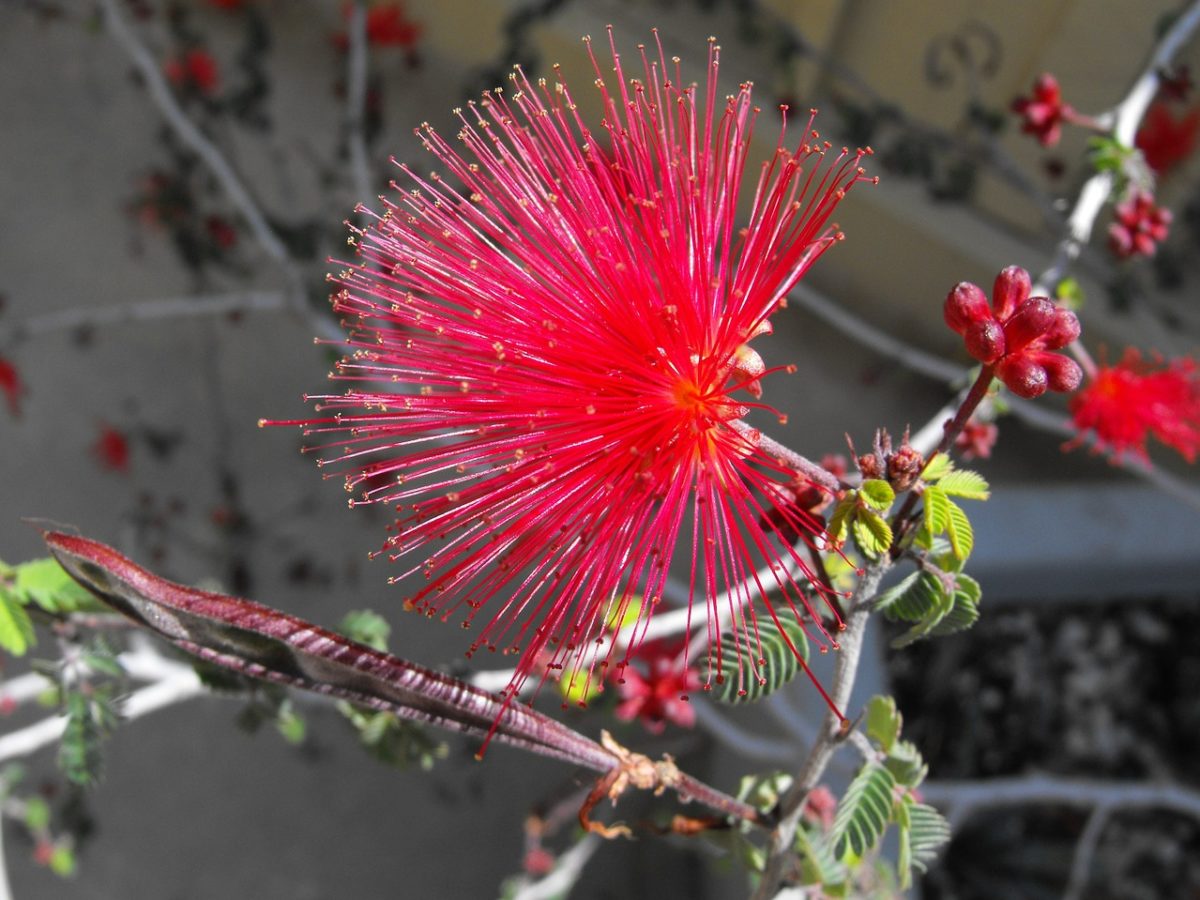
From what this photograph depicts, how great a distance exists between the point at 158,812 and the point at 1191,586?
83.9 inches

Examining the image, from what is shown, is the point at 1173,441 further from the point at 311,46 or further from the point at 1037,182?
the point at 311,46

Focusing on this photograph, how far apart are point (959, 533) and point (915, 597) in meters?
0.07

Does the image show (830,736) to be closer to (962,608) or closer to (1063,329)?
(962,608)

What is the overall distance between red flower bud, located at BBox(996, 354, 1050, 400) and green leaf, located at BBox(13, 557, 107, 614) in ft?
2.44

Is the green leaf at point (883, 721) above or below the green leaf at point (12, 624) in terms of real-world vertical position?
above

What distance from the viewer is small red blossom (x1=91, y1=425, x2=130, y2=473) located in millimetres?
2449

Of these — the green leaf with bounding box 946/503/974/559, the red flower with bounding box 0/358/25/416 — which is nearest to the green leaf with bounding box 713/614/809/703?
the green leaf with bounding box 946/503/974/559

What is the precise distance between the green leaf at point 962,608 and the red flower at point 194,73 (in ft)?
6.92

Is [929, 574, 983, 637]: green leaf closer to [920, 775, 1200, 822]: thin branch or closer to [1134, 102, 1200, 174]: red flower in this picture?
[920, 775, 1200, 822]: thin branch

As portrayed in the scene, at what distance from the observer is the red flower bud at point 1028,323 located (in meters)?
0.56

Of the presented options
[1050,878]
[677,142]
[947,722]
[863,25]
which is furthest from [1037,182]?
[677,142]

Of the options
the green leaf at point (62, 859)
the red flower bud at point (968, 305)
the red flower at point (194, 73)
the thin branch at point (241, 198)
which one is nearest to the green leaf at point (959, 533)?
the red flower bud at point (968, 305)

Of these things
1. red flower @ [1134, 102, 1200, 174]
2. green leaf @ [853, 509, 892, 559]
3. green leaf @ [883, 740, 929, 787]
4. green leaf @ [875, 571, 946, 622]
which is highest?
red flower @ [1134, 102, 1200, 174]

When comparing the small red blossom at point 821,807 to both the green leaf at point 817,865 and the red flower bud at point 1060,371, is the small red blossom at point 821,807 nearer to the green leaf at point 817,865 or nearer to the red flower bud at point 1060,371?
the green leaf at point 817,865
